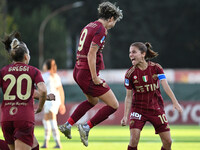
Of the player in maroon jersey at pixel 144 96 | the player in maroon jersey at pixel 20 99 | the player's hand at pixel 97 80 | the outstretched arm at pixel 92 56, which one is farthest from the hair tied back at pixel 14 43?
the player in maroon jersey at pixel 144 96

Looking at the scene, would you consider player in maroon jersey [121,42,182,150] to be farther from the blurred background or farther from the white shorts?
the blurred background

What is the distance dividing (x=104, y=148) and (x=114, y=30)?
184 ft

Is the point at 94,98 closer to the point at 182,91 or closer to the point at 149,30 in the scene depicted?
the point at 182,91

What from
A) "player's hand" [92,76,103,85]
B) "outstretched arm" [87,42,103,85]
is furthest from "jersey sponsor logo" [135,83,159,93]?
"outstretched arm" [87,42,103,85]

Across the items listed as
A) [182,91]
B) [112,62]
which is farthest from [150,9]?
[182,91]

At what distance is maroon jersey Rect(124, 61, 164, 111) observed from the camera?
1007 centimetres

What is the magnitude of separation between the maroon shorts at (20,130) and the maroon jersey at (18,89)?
7 centimetres

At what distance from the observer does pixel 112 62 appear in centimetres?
7119

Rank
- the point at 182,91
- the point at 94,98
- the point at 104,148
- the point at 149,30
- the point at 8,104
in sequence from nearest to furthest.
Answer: the point at 8,104, the point at 94,98, the point at 104,148, the point at 182,91, the point at 149,30

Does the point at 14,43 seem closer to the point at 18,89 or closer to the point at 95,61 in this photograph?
the point at 18,89

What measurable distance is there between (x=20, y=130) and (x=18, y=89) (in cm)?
57

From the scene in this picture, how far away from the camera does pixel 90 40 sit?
32.1ft

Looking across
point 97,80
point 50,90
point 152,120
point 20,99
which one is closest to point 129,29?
point 50,90

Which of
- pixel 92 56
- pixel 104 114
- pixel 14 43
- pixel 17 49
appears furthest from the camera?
pixel 104 114
